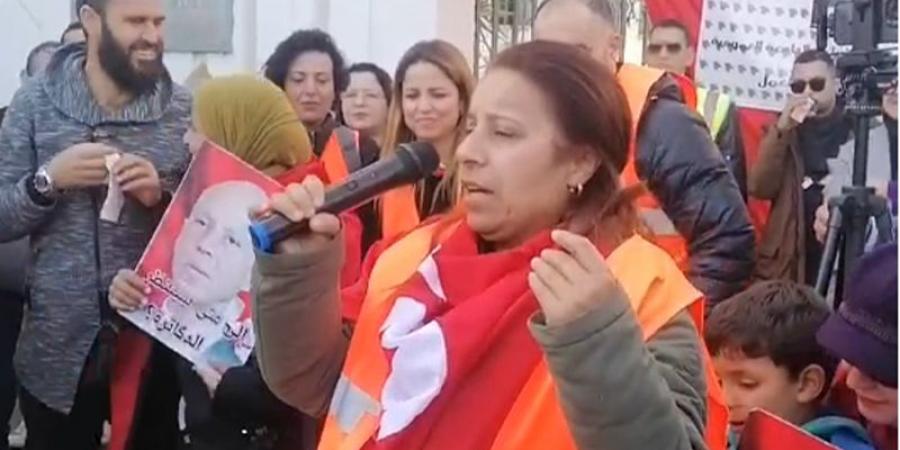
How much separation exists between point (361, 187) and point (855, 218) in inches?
87.9

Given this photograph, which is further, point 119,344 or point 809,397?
point 119,344

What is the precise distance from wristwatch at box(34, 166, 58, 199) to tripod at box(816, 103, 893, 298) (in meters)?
1.85

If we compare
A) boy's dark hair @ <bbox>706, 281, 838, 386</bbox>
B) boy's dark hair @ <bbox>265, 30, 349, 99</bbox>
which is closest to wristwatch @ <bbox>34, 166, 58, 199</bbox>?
boy's dark hair @ <bbox>265, 30, 349, 99</bbox>

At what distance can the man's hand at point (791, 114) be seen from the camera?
16.7ft

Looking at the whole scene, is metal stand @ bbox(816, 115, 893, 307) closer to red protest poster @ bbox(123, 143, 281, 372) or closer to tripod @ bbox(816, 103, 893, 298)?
tripod @ bbox(816, 103, 893, 298)

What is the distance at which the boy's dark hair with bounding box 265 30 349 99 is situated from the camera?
4.71 m

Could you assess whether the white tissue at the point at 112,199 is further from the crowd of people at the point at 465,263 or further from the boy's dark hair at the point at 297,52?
the boy's dark hair at the point at 297,52

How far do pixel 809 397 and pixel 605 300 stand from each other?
42.7 inches

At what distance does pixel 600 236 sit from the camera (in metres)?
1.87

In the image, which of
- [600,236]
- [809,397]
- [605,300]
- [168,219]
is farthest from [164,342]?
[605,300]

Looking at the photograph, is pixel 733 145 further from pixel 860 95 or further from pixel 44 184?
pixel 44 184

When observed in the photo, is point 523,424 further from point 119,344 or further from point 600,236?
point 119,344

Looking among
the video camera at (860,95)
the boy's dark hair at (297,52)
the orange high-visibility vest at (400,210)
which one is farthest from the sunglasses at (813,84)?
the orange high-visibility vest at (400,210)

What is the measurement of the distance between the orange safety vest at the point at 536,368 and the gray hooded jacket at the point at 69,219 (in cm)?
171
